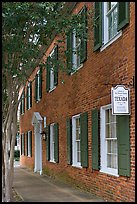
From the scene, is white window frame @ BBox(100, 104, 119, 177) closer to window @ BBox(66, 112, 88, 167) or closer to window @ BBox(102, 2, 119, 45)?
window @ BBox(66, 112, 88, 167)

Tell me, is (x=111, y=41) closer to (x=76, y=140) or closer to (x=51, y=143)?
(x=76, y=140)

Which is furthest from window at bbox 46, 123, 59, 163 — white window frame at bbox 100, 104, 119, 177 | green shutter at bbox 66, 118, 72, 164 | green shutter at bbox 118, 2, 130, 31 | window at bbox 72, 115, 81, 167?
green shutter at bbox 118, 2, 130, 31

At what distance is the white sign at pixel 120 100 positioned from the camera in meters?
8.71

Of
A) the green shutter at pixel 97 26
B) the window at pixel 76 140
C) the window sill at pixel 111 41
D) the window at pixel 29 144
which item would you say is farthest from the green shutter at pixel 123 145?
the window at pixel 29 144

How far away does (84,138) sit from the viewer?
12.1 m

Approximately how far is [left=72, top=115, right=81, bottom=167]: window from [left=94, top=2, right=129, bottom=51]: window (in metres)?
3.42

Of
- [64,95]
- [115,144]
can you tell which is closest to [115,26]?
[115,144]

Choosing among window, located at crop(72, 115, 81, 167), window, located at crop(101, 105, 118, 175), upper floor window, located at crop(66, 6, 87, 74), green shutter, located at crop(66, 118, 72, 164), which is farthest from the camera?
green shutter, located at crop(66, 118, 72, 164)

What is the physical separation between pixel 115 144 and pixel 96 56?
266cm

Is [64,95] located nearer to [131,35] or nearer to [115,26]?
[115,26]

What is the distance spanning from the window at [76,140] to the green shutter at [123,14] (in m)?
4.79

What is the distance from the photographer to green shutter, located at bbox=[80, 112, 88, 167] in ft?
39.1

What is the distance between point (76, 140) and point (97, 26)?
422cm

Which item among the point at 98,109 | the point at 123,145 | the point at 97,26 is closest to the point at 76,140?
the point at 98,109
